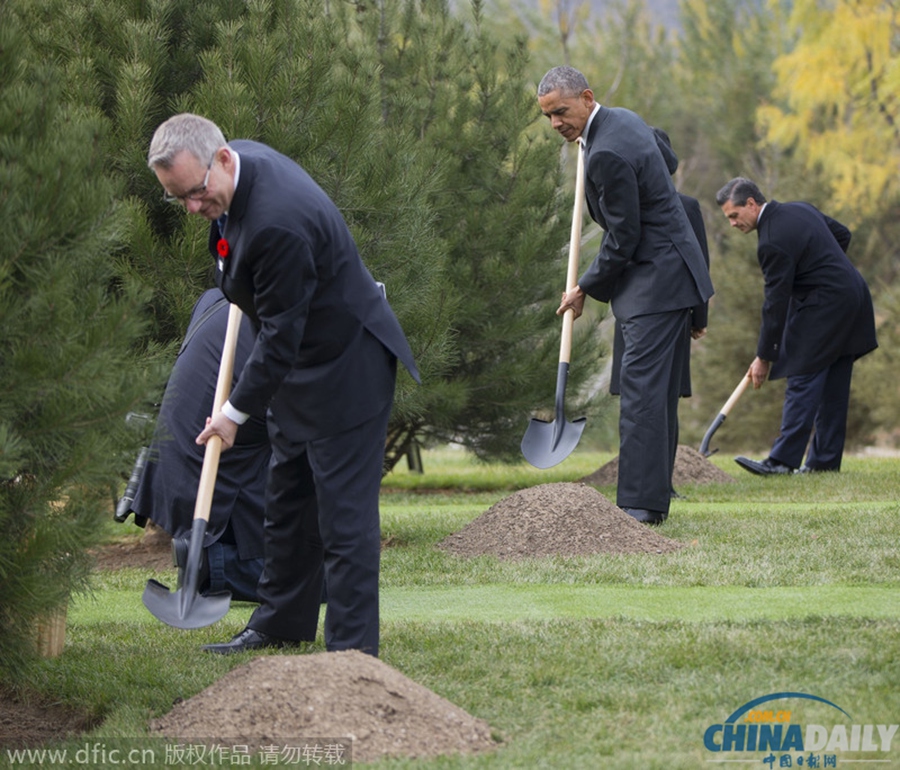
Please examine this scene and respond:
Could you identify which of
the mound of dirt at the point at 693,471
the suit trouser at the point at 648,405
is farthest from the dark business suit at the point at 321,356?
the mound of dirt at the point at 693,471

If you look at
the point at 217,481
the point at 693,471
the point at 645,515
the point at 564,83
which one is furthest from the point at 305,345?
the point at 693,471

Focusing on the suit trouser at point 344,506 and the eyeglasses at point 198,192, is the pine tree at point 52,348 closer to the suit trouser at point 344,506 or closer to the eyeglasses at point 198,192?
the eyeglasses at point 198,192

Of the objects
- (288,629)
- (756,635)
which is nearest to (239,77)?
(288,629)

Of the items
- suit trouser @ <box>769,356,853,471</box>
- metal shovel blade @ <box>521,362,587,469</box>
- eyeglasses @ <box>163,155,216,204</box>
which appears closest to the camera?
eyeglasses @ <box>163,155,216,204</box>

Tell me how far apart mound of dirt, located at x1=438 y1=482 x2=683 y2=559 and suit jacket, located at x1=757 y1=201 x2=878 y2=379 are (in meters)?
3.06

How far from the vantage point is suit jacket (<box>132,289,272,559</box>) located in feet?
18.1

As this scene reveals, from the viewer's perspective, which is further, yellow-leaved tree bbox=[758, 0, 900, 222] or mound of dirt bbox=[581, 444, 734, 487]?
yellow-leaved tree bbox=[758, 0, 900, 222]

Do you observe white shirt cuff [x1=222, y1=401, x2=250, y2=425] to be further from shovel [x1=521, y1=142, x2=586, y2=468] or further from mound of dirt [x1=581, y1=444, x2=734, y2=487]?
mound of dirt [x1=581, y1=444, x2=734, y2=487]

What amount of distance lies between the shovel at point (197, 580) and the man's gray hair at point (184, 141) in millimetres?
753

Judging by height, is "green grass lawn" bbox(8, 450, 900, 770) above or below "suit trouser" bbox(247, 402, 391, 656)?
below

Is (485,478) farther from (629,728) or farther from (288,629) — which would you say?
(629,728)

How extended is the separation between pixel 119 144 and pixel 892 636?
14.6 ft

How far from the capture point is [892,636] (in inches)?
169

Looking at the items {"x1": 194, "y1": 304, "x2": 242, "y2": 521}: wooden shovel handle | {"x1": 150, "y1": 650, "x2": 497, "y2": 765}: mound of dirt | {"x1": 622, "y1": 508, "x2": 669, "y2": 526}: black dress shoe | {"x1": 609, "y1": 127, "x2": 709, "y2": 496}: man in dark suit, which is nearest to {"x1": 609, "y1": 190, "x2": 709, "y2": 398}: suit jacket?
{"x1": 609, "y1": 127, "x2": 709, "y2": 496}: man in dark suit
